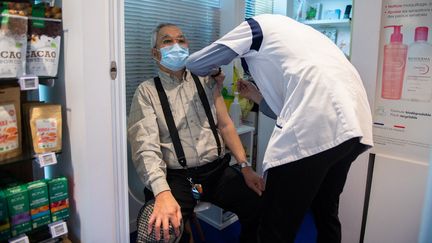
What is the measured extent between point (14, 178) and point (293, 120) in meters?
1.18

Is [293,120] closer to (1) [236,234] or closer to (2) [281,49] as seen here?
(2) [281,49]

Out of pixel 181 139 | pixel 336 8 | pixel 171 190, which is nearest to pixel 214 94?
pixel 181 139

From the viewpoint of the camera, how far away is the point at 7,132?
122 cm

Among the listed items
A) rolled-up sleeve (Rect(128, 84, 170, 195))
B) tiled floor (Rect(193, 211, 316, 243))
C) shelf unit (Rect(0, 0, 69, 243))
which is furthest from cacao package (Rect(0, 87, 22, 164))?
tiled floor (Rect(193, 211, 316, 243))

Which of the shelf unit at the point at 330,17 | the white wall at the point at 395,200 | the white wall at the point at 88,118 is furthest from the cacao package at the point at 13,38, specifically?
the shelf unit at the point at 330,17

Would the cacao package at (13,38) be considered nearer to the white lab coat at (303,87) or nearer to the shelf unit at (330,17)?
the white lab coat at (303,87)

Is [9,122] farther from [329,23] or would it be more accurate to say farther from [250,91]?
[329,23]

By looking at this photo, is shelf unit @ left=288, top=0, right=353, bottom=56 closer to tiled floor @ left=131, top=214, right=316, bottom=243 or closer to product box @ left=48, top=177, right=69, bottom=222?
tiled floor @ left=131, top=214, right=316, bottom=243

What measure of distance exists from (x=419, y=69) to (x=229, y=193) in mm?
1182

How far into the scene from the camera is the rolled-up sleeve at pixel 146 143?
1507 millimetres

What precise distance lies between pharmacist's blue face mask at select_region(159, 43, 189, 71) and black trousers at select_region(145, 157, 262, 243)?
552 millimetres

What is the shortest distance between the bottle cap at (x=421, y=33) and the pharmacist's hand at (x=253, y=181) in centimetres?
109

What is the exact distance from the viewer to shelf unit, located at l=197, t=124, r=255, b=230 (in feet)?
7.80

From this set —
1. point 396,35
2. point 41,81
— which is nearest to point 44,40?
point 41,81
